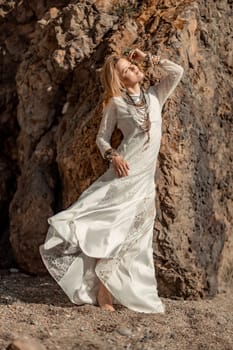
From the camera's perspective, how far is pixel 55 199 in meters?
5.91

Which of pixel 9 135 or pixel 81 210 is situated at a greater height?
pixel 81 210

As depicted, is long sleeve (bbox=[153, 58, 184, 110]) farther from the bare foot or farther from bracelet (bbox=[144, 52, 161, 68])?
the bare foot

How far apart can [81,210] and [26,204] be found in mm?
1306

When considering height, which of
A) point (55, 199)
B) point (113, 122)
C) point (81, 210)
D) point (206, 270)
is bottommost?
point (206, 270)

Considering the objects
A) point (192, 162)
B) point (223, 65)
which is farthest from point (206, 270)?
point (223, 65)

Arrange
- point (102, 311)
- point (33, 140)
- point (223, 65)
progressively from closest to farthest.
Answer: point (102, 311) < point (223, 65) < point (33, 140)

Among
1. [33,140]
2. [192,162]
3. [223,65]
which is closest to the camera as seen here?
[192,162]

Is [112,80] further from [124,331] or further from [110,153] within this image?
[124,331]

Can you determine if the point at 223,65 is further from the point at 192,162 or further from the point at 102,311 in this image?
the point at 102,311

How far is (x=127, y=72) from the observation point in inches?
189

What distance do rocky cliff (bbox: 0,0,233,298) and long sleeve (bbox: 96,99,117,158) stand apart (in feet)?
0.64

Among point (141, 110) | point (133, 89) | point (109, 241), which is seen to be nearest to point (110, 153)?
point (141, 110)

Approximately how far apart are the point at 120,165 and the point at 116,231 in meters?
→ 0.41

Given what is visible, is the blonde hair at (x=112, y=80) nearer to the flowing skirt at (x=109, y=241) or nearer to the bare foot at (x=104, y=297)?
the flowing skirt at (x=109, y=241)
